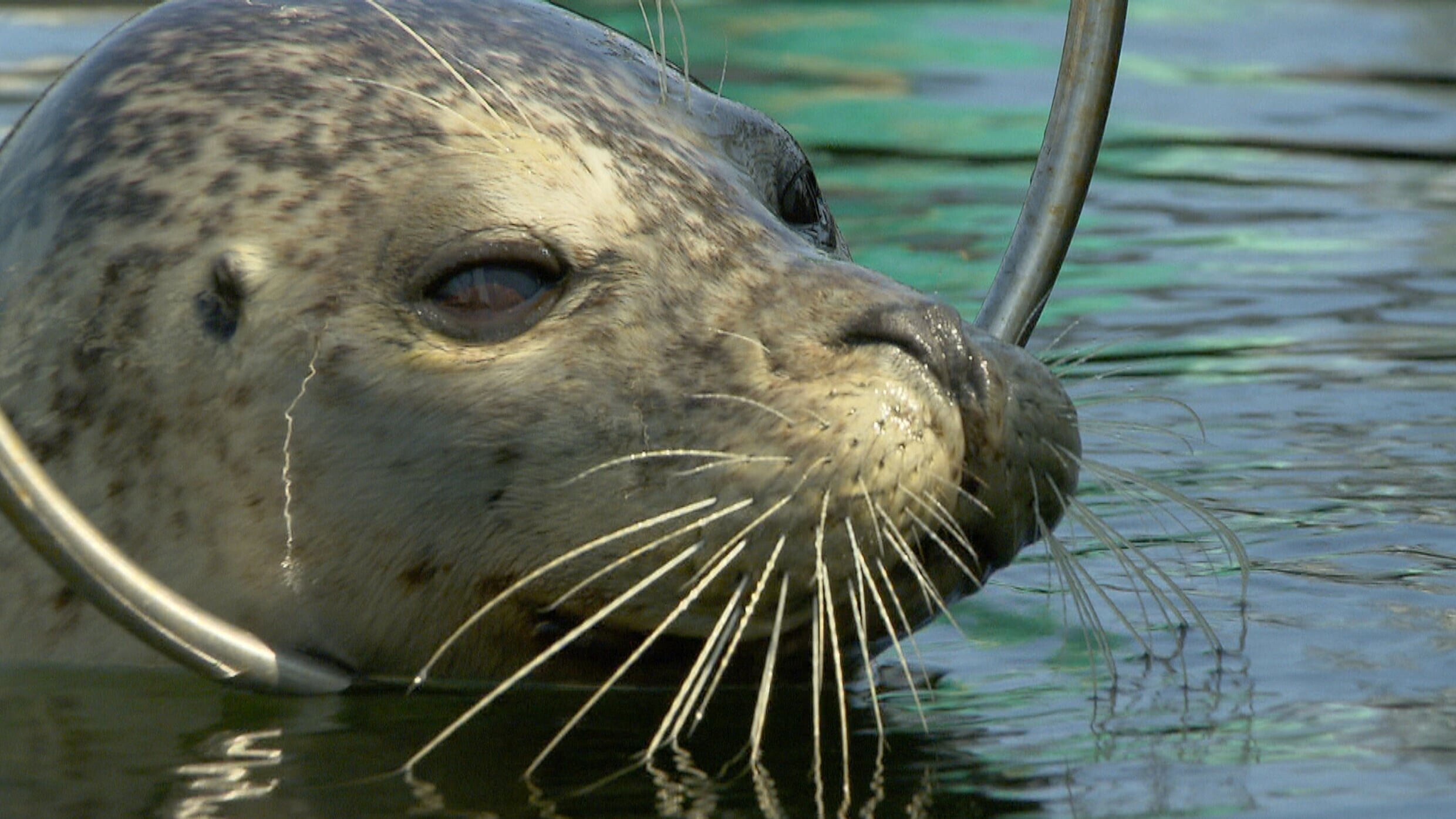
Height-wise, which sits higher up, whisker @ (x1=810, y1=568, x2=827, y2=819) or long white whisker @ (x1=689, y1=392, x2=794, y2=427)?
long white whisker @ (x1=689, y1=392, x2=794, y2=427)

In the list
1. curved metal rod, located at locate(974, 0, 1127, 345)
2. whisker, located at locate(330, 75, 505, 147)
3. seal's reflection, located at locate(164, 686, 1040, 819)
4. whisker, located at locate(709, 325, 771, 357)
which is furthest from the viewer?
curved metal rod, located at locate(974, 0, 1127, 345)

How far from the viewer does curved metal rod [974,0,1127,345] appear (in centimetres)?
454

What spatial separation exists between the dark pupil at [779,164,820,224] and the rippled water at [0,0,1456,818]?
52 centimetres

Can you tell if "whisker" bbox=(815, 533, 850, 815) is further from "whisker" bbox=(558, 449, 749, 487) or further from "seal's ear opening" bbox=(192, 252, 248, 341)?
"seal's ear opening" bbox=(192, 252, 248, 341)

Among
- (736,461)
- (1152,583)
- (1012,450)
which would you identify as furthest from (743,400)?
(1152,583)

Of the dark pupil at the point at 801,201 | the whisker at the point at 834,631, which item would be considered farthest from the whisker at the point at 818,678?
the dark pupil at the point at 801,201

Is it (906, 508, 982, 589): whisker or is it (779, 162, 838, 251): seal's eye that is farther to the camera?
(779, 162, 838, 251): seal's eye

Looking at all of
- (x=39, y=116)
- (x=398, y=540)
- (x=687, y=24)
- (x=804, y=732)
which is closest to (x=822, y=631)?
(x=804, y=732)

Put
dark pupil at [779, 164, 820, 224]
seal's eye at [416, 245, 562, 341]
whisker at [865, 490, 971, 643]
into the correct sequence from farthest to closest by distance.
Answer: dark pupil at [779, 164, 820, 224] < seal's eye at [416, 245, 562, 341] < whisker at [865, 490, 971, 643]

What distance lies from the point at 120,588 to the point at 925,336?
1141 millimetres

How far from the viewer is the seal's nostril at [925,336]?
3.68 metres

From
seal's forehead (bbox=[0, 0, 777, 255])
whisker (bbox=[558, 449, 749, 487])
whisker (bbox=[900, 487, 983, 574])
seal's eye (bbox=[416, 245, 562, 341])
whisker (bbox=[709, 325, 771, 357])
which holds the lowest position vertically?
whisker (bbox=[900, 487, 983, 574])

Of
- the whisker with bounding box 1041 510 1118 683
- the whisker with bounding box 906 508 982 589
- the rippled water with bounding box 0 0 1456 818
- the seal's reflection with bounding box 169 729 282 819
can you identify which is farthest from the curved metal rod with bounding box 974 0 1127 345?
the seal's reflection with bounding box 169 729 282 819

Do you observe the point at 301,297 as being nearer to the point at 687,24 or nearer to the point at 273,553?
the point at 273,553
